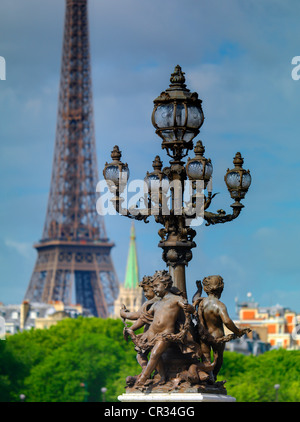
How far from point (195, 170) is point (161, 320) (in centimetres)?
301

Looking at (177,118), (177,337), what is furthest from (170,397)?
(177,118)

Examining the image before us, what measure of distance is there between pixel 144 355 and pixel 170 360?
1.52 ft

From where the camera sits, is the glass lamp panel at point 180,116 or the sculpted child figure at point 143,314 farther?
the glass lamp panel at point 180,116

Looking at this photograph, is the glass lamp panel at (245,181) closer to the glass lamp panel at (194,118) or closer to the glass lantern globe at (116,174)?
the glass lamp panel at (194,118)

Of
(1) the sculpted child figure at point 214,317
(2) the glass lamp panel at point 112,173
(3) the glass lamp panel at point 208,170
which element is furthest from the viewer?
(2) the glass lamp panel at point 112,173

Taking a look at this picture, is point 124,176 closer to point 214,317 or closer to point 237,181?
point 237,181

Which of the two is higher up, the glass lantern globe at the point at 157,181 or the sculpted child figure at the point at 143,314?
the glass lantern globe at the point at 157,181

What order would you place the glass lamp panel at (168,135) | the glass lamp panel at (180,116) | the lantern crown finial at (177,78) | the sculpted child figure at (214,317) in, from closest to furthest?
the sculpted child figure at (214,317) → the glass lamp panel at (180,116) → the glass lamp panel at (168,135) → the lantern crown finial at (177,78)

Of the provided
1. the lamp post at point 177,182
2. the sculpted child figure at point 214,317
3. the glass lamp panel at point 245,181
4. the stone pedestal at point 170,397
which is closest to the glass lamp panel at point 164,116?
the lamp post at point 177,182

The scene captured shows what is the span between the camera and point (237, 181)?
30.7m

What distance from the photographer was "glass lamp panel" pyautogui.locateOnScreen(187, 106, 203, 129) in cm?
3017

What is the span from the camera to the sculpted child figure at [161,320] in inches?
1111

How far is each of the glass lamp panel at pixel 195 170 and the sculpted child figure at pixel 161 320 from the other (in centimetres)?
203
